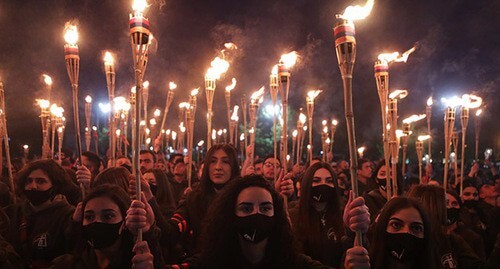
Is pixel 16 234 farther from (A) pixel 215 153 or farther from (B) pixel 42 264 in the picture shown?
(A) pixel 215 153

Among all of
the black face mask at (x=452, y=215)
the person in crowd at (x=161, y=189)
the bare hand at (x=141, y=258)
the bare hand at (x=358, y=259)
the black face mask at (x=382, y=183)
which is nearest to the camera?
the bare hand at (x=358, y=259)

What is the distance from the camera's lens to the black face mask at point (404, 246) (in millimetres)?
3609

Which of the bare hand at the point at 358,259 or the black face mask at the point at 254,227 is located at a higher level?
the black face mask at the point at 254,227

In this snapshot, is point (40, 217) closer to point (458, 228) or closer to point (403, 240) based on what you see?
point (403, 240)

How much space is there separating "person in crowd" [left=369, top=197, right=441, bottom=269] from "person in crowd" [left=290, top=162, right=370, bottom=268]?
793mm

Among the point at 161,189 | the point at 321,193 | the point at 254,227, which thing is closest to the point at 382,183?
the point at 321,193

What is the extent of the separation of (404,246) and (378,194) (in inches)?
117

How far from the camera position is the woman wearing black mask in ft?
15.5

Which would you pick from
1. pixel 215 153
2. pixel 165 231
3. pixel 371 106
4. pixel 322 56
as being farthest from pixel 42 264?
pixel 371 106

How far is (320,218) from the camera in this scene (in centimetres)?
505

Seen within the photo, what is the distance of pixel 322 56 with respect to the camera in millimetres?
34625

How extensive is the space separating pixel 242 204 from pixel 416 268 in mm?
1453

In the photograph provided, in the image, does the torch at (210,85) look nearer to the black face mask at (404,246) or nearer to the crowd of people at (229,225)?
the crowd of people at (229,225)

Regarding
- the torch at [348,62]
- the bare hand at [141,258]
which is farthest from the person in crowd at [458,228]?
the bare hand at [141,258]
